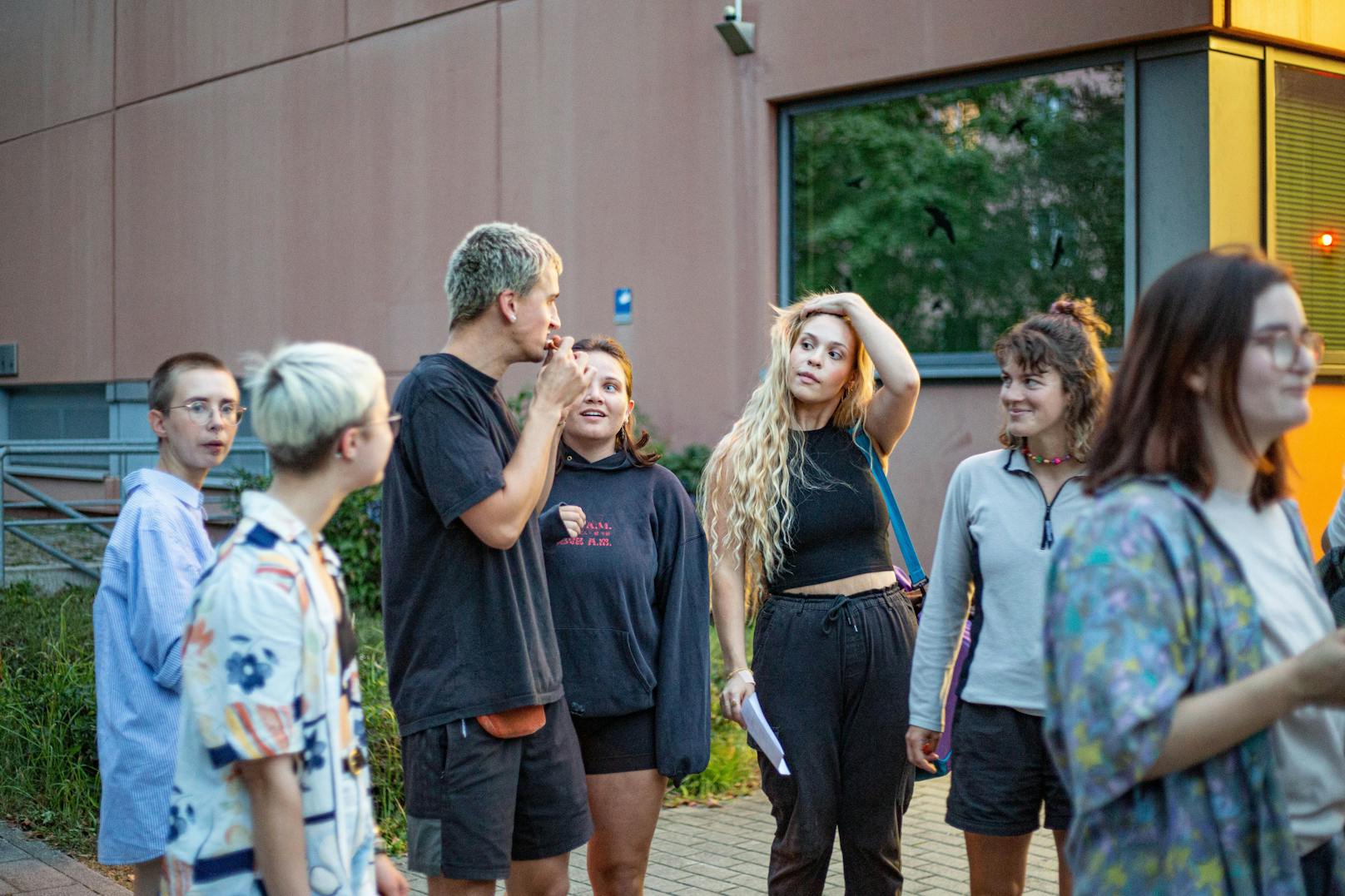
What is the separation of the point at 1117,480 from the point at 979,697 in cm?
173

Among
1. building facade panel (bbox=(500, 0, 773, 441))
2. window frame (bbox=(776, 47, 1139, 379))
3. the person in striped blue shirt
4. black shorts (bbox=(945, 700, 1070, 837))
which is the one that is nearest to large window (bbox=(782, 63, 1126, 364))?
window frame (bbox=(776, 47, 1139, 379))

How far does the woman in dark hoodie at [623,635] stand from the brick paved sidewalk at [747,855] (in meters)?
1.51

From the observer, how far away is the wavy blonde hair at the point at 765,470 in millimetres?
4246

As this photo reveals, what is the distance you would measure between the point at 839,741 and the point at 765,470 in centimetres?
84

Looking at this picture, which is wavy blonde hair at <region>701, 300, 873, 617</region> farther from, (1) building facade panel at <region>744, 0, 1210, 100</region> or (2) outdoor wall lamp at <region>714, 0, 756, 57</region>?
(2) outdoor wall lamp at <region>714, 0, 756, 57</region>

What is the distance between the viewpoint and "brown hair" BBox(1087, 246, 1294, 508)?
2137 millimetres

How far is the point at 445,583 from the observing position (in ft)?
11.3

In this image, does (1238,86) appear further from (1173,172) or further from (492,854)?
(492,854)

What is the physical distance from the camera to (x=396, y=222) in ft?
40.4

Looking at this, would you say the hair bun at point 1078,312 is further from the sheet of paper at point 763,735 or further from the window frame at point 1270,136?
the window frame at point 1270,136

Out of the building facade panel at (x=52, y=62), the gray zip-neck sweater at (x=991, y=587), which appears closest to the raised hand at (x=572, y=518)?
the gray zip-neck sweater at (x=991, y=587)

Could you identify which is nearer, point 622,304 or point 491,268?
point 491,268

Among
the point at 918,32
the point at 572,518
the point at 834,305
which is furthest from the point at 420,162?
the point at 572,518

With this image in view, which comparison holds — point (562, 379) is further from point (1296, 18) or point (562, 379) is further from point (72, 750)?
point (1296, 18)
